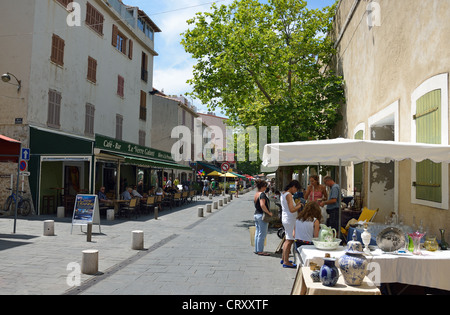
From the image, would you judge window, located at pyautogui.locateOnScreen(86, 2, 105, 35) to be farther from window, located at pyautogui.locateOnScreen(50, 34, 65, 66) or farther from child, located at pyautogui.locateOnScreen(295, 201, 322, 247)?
child, located at pyautogui.locateOnScreen(295, 201, 322, 247)

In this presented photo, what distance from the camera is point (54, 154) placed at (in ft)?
48.0

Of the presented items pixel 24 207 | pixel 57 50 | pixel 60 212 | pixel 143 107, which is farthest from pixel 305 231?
pixel 143 107

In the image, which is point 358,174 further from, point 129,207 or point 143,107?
point 143,107

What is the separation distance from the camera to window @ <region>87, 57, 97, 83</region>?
766 inches

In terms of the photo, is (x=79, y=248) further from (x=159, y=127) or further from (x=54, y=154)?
(x=159, y=127)

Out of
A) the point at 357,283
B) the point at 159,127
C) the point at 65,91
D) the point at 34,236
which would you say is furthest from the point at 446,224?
the point at 159,127

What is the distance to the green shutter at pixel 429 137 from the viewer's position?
5883mm

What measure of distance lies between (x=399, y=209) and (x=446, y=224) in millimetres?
2279

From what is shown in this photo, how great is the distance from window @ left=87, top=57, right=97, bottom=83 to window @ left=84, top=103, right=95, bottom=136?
4.72 ft

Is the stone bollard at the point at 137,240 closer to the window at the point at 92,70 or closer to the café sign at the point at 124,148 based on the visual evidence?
the café sign at the point at 124,148

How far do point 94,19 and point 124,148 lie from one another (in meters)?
7.70

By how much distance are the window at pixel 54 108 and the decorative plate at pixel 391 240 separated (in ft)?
49.4

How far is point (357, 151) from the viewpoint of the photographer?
5668 mm

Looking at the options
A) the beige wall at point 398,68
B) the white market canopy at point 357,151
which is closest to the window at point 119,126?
the beige wall at point 398,68
